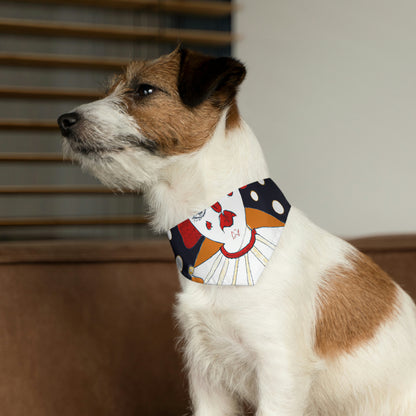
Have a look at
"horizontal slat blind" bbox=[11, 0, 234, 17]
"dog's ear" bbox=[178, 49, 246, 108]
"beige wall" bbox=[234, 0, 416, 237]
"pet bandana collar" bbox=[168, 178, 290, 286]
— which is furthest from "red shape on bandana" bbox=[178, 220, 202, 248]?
"horizontal slat blind" bbox=[11, 0, 234, 17]

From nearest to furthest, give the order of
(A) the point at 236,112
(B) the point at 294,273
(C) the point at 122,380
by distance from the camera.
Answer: (B) the point at 294,273
(A) the point at 236,112
(C) the point at 122,380

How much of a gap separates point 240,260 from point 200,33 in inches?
126

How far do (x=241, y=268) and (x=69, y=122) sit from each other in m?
0.44

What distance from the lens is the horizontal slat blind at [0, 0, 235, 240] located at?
385cm

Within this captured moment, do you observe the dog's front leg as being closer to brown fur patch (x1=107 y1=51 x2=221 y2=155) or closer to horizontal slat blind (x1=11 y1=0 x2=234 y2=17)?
brown fur patch (x1=107 y1=51 x2=221 y2=155)

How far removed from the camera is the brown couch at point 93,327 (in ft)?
4.57

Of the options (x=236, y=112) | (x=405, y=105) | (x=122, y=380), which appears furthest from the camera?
(x=405, y=105)

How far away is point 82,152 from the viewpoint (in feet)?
3.40

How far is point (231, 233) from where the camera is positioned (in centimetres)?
104

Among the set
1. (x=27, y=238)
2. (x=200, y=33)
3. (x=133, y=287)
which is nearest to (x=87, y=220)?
(x=27, y=238)

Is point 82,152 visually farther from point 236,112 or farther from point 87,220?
point 87,220

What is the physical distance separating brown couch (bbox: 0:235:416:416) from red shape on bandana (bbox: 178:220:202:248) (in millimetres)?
522

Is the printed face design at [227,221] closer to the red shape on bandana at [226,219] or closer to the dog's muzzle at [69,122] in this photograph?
the red shape on bandana at [226,219]

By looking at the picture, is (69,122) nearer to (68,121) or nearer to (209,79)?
(68,121)
